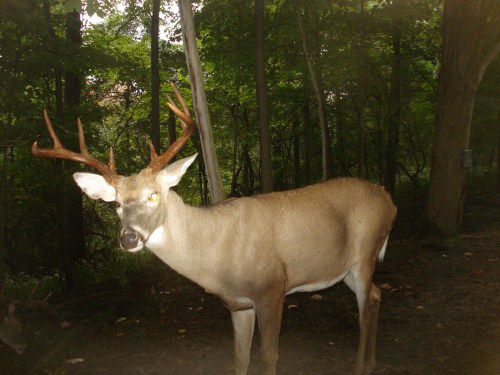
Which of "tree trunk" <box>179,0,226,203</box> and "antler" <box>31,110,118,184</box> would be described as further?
"tree trunk" <box>179,0,226,203</box>

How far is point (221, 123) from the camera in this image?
16.6m

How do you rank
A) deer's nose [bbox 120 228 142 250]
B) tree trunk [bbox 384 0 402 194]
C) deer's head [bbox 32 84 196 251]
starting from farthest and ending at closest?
tree trunk [bbox 384 0 402 194]
deer's head [bbox 32 84 196 251]
deer's nose [bbox 120 228 142 250]

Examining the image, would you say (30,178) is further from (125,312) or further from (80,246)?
(125,312)

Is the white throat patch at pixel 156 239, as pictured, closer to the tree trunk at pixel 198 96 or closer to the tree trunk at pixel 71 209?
the tree trunk at pixel 198 96

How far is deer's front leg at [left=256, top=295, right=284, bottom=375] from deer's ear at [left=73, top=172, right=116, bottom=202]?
63.5 inches

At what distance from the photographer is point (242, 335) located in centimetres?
416

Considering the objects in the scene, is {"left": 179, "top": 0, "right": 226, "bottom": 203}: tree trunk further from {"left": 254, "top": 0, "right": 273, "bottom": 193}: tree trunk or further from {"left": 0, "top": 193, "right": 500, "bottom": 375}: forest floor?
{"left": 254, "top": 0, "right": 273, "bottom": 193}: tree trunk

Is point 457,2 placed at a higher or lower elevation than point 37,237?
higher

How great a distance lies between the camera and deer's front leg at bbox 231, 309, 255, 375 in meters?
4.16

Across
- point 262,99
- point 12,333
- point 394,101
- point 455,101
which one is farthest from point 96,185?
point 394,101

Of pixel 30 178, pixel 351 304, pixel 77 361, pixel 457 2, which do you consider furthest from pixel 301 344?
pixel 30 178

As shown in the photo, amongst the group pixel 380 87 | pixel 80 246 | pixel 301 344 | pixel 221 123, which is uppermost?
pixel 380 87

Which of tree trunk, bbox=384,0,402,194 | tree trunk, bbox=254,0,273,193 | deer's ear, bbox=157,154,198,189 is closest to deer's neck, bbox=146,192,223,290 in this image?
deer's ear, bbox=157,154,198,189

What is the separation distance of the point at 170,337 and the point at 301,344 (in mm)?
1610
